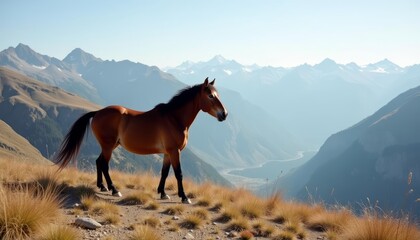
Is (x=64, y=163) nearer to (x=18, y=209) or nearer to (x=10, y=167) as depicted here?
(x=10, y=167)

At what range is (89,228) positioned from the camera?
22.7 ft

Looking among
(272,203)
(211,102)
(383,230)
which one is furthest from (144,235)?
(272,203)

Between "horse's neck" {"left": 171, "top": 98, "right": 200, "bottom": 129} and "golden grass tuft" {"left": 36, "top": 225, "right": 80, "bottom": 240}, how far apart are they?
17.5 feet

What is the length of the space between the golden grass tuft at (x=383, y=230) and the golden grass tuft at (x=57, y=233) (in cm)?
560

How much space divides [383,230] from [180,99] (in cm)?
653

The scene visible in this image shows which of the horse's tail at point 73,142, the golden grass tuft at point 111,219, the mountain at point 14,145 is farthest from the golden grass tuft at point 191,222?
the mountain at point 14,145

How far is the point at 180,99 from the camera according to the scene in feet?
36.2

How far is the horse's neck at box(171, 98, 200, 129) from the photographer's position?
1074cm

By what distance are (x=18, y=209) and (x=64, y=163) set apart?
451cm

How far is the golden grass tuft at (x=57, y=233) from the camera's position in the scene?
18.2 ft

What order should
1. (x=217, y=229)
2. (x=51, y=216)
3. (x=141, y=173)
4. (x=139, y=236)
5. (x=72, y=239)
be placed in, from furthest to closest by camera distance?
(x=141, y=173)
(x=217, y=229)
(x=51, y=216)
(x=139, y=236)
(x=72, y=239)

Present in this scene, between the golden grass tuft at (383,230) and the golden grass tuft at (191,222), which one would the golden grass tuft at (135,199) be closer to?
the golden grass tuft at (191,222)

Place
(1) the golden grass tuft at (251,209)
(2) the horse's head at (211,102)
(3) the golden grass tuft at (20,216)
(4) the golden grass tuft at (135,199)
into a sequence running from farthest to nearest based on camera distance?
(2) the horse's head at (211,102)
(1) the golden grass tuft at (251,209)
(4) the golden grass tuft at (135,199)
(3) the golden grass tuft at (20,216)

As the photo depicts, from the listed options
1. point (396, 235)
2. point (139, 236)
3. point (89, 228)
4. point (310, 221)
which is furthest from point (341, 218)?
point (89, 228)
